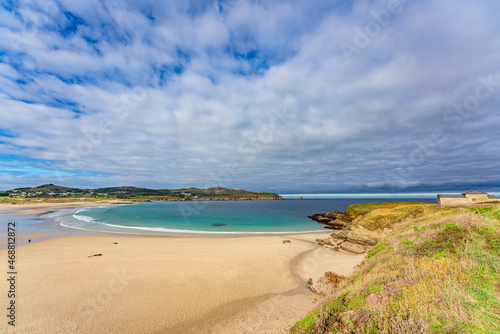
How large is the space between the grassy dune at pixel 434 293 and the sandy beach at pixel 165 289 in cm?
441

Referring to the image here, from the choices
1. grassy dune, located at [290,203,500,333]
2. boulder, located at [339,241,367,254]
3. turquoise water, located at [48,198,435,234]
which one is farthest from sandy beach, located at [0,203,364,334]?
turquoise water, located at [48,198,435,234]

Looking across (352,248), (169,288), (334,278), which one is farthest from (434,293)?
(352,248)

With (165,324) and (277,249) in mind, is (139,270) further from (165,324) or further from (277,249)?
(277,249)

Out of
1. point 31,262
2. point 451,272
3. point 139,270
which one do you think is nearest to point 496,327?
point 451,272

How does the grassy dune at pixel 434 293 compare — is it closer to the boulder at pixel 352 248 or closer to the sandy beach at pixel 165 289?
the sandy beach at pixel 165 289

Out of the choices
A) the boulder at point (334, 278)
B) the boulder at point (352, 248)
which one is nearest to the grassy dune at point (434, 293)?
the boulder at point (334, 278)

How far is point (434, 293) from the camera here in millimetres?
4266

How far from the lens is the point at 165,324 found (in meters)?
8.73

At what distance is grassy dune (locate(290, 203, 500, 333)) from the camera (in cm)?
345

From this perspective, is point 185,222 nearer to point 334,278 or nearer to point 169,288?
point 169,288

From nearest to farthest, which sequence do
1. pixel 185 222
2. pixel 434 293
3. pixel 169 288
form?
pixel 434 293 → pixel 169 288 → pixel 185 222

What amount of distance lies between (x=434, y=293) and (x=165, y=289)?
12.2 m

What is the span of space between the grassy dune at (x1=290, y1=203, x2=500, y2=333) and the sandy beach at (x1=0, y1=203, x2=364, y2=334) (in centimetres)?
441

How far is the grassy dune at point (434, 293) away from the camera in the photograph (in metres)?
3.45
